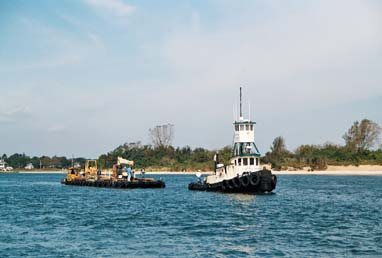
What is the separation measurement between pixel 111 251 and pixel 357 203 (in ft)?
92.7

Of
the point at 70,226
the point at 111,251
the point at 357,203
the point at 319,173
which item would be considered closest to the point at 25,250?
the point at 111,251

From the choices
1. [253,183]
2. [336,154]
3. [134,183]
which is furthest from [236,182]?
[336,154]

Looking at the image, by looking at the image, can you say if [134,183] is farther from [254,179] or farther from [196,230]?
[196,230]

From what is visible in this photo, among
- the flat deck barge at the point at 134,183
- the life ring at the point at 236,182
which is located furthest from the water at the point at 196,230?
the flat deck barge at the point at 134,183

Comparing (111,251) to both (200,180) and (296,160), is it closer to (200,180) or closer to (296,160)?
(200,180)

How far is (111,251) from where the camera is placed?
23734mm

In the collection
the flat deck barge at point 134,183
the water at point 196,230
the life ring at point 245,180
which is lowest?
the water at point 196,230

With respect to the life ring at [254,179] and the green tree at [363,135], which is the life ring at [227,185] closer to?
the life ring at [254,179]

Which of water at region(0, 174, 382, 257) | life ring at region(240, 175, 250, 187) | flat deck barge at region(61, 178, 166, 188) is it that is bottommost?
water at region(0, 174, 382, 257)

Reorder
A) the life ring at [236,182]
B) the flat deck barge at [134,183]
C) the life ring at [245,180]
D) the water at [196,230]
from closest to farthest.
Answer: the water at [196,230], the life ring at [245,180], the life ring at [236,182], the flat deck barge at [134,183]

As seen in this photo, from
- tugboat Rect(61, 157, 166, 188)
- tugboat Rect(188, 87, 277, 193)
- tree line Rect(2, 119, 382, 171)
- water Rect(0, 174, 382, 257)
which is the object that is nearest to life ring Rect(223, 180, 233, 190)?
tugboat Rect(188, 87, 277, 193)

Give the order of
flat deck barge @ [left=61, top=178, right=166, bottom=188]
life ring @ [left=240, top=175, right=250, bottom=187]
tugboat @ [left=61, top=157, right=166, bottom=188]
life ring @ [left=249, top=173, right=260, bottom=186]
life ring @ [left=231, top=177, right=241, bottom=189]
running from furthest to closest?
tugboat @ [left=61, top=157, right=166, bottom=188] < flat deck barge @ [left=61, top=178, right=166, bottom=188] < life ring @ [left=231, top=177, right=241, bottom=189] < life ring @ [left=240, top=175, right=250, bottom=187] < life ring @ [left=249, top=173, right=260, bottom=186]

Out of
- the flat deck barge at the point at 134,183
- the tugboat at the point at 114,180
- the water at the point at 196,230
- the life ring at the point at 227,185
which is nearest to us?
the water at the point at 196,230

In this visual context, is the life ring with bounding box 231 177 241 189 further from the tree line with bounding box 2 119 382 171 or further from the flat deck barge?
the tree line with bounding box 2 119 382 171
